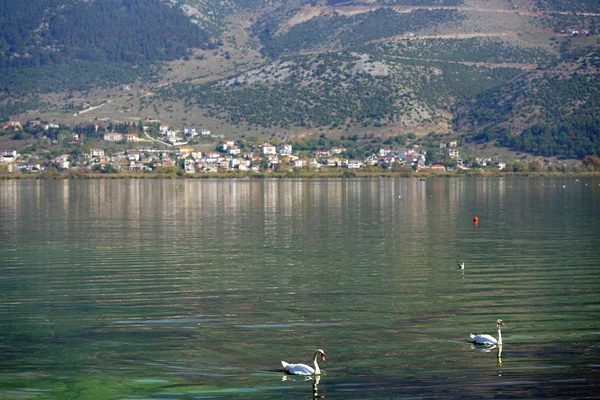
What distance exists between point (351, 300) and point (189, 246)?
14693 mm

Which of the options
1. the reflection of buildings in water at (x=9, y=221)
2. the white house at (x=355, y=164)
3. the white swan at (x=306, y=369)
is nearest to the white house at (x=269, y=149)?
the white house at (x=355, y=164)

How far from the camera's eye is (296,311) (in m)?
22.1

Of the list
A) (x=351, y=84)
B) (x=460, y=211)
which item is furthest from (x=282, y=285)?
(x=351, y=84)

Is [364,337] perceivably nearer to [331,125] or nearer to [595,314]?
[595,314]

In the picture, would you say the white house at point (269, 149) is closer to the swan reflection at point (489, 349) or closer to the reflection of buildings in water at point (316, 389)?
the swan reflection at point (489, 349)

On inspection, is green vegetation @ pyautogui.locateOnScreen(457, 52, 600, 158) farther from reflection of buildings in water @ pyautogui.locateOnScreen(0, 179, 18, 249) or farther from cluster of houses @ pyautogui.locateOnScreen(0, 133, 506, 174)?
reflection of buildings in water @ pyautogui.locateOnScreen(0, 179, 18, 249)

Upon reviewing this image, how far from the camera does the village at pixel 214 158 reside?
15725 cm

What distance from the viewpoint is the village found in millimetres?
157250

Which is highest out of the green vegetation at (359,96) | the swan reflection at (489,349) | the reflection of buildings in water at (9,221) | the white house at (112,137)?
the green vegetation at (359,96)

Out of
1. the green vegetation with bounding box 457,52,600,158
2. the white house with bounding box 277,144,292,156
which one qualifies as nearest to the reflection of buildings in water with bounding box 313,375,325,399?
the green vegetation with bounding box 457,52,600,158

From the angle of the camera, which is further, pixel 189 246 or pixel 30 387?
pixel 189 246

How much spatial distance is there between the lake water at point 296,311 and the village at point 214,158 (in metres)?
114

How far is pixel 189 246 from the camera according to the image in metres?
37.1

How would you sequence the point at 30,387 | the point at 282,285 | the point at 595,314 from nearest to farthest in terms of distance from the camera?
the point at 30,387 < the point at 595,314 < the point at 282,285
